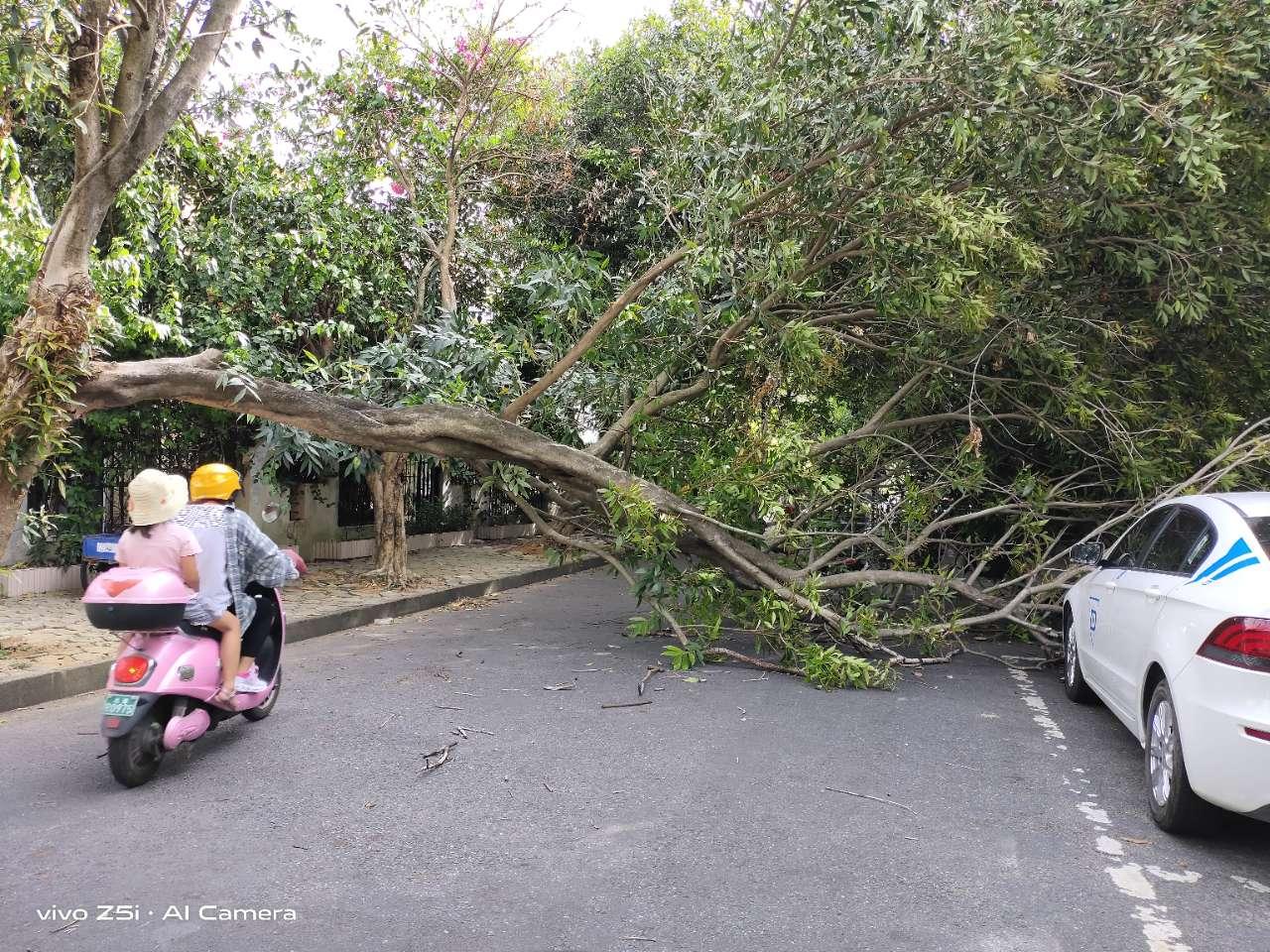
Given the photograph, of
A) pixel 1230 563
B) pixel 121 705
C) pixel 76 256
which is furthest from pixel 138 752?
pixel 1230 563

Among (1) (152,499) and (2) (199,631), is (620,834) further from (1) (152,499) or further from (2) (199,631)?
(1) (152,499)

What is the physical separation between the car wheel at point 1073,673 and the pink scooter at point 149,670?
5562 millimetres

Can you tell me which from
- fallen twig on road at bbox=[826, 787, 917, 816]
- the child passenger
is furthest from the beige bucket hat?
fallen twig on road at bbox=[826, 787, 917, 816]

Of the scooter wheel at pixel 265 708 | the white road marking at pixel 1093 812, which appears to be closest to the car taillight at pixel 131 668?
the scooter wheel at pixel 265 708

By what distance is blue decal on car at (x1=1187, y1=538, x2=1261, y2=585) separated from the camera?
14.1 feet

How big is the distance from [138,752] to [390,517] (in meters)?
7.85

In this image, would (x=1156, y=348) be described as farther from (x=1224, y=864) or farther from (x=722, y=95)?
(x=1224, y=864)

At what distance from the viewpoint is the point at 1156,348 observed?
353 inches

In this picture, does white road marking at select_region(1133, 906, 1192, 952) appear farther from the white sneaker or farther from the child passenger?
the white sneaker

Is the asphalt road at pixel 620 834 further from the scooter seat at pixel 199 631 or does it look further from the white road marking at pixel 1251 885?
the scooter seat at pixel 199 631

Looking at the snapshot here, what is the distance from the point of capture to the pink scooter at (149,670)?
15.2 ft

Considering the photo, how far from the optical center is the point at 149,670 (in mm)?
4762

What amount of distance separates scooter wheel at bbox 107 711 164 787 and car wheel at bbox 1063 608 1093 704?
5694 mm

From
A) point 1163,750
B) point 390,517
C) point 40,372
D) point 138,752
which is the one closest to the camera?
point 1163,750
